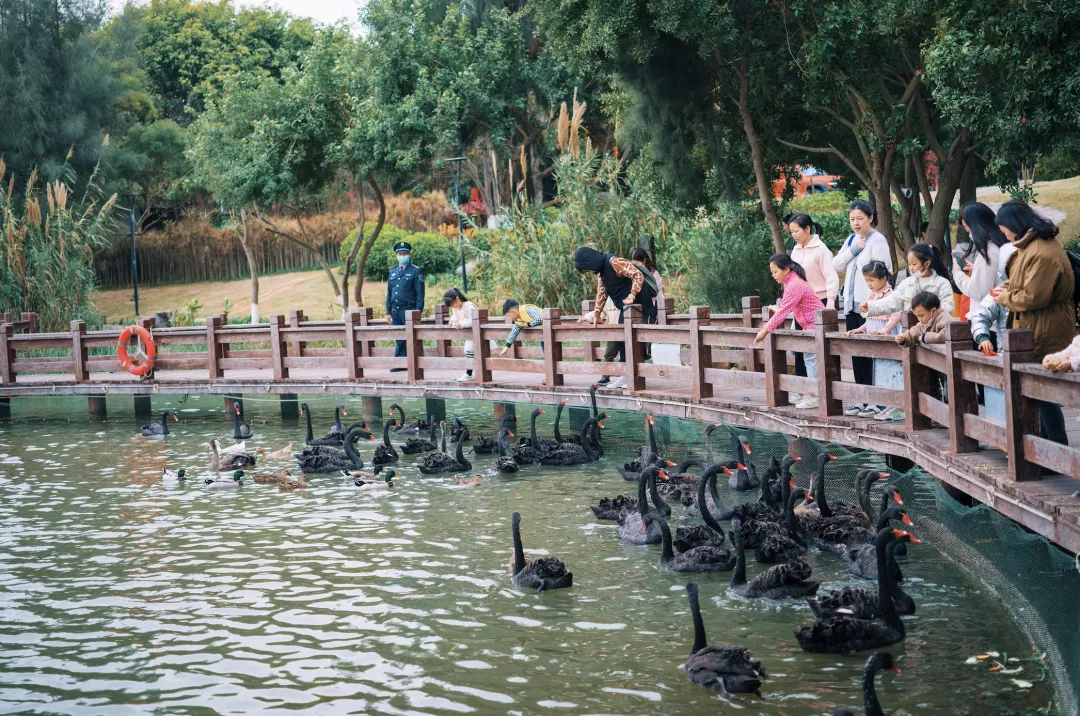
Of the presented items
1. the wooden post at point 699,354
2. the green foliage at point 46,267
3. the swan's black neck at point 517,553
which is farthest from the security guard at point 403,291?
the green foliage at point 46,267

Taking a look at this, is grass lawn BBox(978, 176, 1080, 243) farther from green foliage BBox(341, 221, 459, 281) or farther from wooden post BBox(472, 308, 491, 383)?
wooden post BBox(472, 308, 491, 383)

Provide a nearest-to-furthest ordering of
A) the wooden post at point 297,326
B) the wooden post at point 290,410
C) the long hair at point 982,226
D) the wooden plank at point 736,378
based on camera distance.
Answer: the long hair at point 982,226
the wooden plank at point 736,378
the wooden post at point 297,326
the wooden post at point 290,410

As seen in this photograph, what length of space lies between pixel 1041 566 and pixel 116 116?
3809 centimetres

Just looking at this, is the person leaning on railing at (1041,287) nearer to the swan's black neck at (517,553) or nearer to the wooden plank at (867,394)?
the wooden plank at (867,394)

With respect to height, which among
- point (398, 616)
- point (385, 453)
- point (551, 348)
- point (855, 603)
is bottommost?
point (398, 616)

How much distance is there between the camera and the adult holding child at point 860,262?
10.4 m

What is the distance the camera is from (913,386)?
9.35 metres

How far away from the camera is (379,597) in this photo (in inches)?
352

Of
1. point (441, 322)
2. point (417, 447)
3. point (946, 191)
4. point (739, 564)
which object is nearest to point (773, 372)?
point (739, 564)

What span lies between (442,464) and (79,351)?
8.96 meters

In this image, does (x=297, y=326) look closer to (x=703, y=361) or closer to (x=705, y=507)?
(x=703, y=361)

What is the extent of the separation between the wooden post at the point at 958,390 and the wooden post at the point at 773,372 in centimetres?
317

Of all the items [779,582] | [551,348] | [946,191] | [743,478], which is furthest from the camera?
[946,191]

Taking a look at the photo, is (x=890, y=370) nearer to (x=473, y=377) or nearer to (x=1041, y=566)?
(x=1041, y=566)
